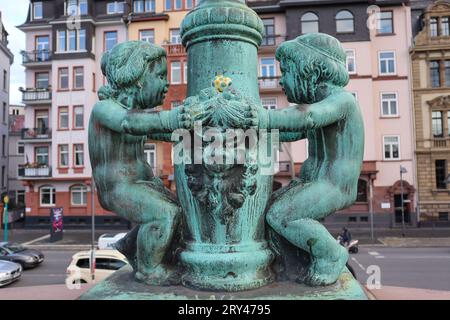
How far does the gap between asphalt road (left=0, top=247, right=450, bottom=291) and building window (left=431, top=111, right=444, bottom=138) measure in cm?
1097

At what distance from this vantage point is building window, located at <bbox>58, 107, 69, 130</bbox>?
97.4ft

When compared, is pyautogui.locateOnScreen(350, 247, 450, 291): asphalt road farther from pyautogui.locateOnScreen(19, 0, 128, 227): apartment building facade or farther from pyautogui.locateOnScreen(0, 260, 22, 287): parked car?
pyautogui.locateOnScreen(19, 0, 128, 227): apartment building facade

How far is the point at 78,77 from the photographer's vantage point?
29625 millimetres

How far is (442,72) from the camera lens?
27.6m

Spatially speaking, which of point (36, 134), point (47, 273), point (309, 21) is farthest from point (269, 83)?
point (47, 273)

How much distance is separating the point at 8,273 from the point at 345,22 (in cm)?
2472

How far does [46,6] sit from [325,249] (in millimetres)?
34479

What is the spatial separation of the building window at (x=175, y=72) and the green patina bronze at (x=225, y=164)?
25861 mm

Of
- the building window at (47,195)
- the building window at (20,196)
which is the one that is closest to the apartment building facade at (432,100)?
the building window at (47,195)

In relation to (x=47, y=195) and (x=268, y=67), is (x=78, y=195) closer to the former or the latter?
(x=47, y=195)

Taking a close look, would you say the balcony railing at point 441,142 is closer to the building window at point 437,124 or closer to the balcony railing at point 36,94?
the building window at point 437,124

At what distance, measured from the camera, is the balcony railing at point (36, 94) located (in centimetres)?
3016

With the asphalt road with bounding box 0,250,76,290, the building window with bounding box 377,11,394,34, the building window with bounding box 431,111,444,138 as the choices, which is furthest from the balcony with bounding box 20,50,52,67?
the building window with bounding box 431,111,444,138
